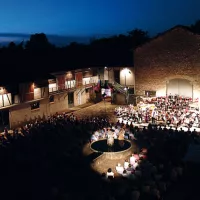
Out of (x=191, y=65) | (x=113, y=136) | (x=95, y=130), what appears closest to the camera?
(x=113, y=136)

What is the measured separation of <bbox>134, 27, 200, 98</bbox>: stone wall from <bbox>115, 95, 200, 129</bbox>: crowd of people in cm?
248

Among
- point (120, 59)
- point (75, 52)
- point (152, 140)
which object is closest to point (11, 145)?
point (152, 140)

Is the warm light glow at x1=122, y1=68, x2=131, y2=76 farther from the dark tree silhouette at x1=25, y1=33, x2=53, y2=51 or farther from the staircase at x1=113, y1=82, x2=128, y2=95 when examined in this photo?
the dark tree silhouette at x1=25, y1=33, x2=53, y2=51

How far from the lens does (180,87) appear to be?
106 feet

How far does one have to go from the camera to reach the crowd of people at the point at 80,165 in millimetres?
15445

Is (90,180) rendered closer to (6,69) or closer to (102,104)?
(6,69)

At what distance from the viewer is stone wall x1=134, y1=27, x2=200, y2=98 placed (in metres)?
31.3

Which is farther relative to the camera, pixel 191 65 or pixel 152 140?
pixel 191 65

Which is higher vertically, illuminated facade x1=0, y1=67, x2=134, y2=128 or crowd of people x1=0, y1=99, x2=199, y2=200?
illuminated facade x1=0, y1=67, x2=134, y2=128

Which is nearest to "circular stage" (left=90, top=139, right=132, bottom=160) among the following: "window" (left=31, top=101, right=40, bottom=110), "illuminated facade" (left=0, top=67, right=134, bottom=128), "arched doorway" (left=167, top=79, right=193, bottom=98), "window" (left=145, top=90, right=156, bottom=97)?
"illuminated facade" (left=0, top=67, right=134, bottom=128)

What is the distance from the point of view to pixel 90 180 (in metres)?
17.2

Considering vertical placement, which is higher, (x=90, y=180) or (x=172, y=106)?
(x=172, y=106)

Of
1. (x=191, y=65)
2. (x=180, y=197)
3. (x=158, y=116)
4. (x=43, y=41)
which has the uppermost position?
A: (x=43, y=41)

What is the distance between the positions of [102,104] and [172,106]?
36.4ft
